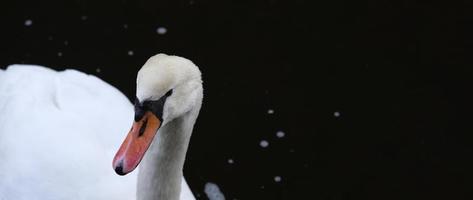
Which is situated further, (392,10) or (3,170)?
(392,10)

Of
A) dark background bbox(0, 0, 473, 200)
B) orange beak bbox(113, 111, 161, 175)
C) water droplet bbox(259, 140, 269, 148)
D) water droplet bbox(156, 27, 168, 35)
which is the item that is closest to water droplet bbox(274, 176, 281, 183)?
dark background bbox(0, 0, 473, 200)

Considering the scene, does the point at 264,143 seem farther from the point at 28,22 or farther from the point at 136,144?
the point at 136,144

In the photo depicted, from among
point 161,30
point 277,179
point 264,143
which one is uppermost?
point 161,30

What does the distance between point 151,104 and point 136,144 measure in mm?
152

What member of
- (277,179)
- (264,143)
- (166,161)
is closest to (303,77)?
(264,143)

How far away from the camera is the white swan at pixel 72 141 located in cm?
350

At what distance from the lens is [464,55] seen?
20.7 feet

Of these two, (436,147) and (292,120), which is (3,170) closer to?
(292,120)

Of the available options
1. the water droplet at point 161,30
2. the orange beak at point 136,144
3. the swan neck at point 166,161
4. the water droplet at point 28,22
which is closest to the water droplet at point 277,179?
the water droplet at point 161,30

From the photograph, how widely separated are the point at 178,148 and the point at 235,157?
207cm

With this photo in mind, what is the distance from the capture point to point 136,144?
9.69 ft

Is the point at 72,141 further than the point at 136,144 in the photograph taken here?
Yes

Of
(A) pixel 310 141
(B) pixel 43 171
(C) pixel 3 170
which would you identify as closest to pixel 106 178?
(B) pixel 43 171

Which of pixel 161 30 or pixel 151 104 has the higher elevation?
pixel 161 30
